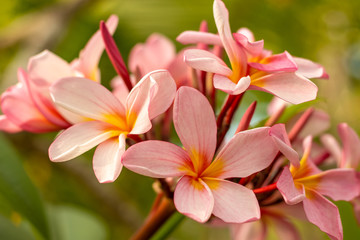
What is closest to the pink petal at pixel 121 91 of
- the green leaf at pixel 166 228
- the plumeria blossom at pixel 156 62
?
the plumeria blossom at pixel 156 62

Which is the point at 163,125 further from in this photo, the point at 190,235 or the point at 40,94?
the point at 190,235

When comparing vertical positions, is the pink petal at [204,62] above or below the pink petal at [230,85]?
above

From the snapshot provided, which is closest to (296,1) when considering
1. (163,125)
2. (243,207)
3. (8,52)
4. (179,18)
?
(179,18)

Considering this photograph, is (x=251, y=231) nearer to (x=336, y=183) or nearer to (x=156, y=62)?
(x=336, y=183)

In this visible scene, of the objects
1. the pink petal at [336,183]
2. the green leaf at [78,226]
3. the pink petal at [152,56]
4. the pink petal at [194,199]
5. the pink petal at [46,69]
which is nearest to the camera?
the pink petal at [194,199]

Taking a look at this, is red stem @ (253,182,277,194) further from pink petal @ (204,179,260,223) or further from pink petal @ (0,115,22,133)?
pink petal @ (0,115,22,133)

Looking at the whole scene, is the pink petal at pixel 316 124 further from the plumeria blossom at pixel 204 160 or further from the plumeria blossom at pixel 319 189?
the plumeria blossom at pixel 204 160

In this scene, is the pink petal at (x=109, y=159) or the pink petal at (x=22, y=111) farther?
the pink petal at (x=22, y=111)
